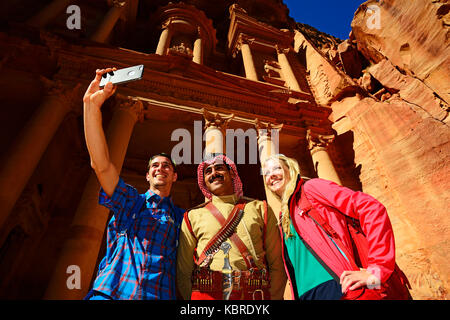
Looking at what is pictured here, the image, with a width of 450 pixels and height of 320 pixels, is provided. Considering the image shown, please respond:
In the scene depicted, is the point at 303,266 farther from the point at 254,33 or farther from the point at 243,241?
the point at 254,33

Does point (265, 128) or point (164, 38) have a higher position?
point (164, 38)

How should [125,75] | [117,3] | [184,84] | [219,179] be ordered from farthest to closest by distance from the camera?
[117,3] → [184,84] → [219,179] → [125,75]

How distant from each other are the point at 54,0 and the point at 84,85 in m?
8.71

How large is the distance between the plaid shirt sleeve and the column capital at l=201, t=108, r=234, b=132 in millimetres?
6028

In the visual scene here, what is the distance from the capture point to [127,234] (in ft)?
8.22

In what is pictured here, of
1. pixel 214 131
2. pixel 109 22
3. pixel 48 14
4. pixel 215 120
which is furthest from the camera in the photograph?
pixel 109 22

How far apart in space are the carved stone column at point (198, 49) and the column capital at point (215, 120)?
20.0 ft

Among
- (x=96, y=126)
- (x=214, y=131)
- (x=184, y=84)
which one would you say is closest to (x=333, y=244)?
(x=96, y=126)

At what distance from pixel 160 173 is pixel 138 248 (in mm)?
974

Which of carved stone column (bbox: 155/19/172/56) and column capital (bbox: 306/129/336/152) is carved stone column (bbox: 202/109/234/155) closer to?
column capital (bbox: 306/129/336/152)

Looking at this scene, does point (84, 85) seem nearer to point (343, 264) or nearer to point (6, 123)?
point (6, 123)

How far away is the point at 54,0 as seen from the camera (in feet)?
40.4
